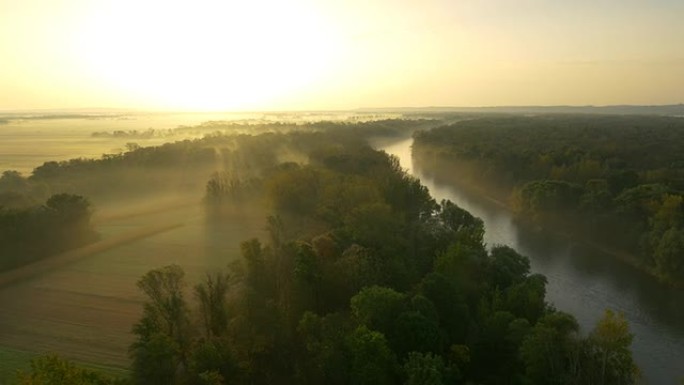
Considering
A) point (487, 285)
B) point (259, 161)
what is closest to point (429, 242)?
point (487, 285)

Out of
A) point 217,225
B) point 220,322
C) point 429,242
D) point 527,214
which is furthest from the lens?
point 527,214

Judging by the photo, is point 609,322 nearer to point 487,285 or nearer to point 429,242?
point 487,285

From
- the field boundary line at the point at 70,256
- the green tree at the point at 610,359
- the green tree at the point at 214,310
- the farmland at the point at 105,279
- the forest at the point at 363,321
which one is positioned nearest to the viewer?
the forest at the point at 363,321

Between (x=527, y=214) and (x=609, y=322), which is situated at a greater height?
(x=609, y=322)

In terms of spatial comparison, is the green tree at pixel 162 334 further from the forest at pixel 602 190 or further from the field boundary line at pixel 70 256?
the forest at pixel 602 190

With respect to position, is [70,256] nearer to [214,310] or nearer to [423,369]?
[214,310]

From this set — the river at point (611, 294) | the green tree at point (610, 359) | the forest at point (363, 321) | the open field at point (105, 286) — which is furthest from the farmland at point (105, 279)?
the river at point (611, 294)
